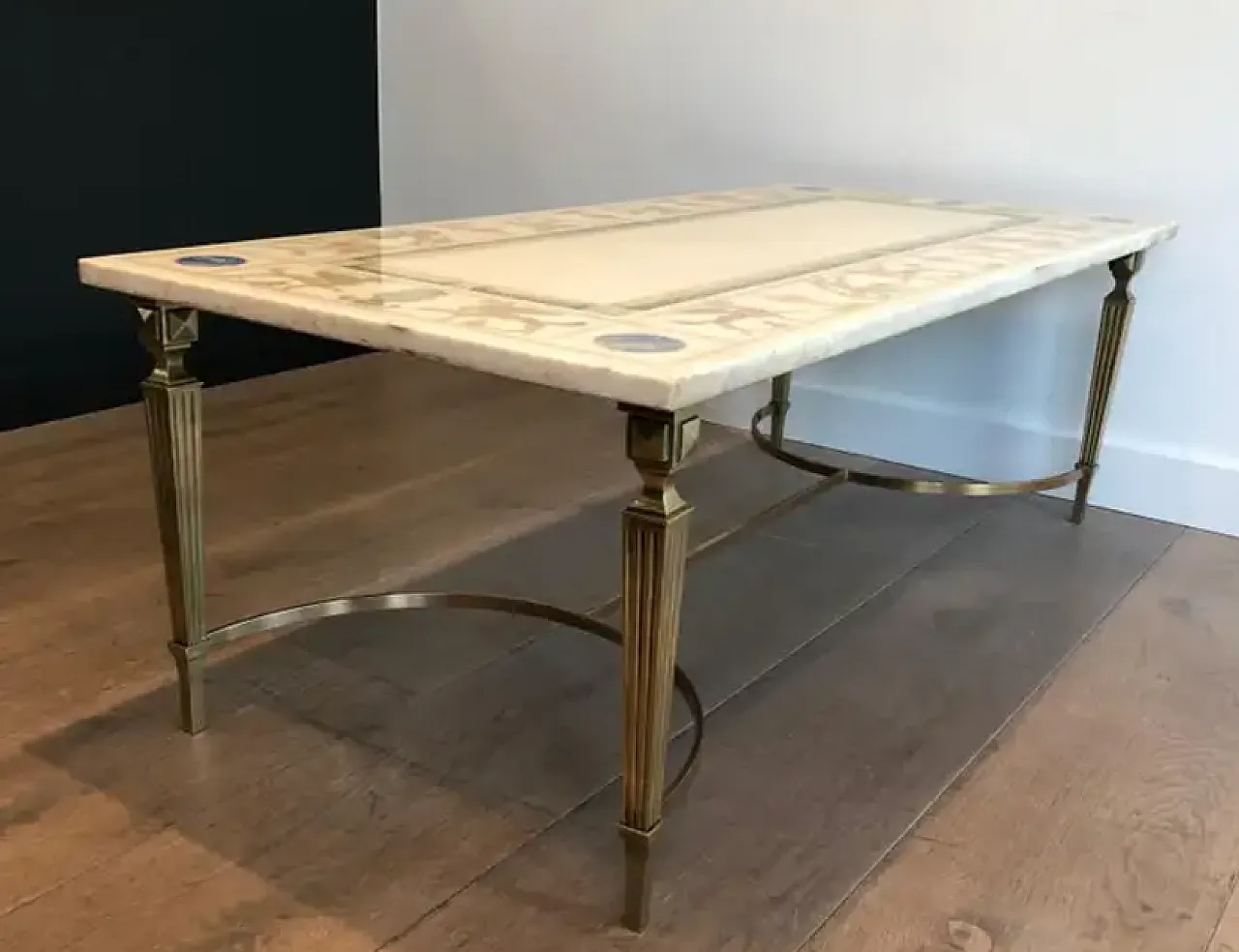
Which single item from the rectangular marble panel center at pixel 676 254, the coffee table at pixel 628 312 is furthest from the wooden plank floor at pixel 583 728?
the rectangular marble panel center at pixel 676 254

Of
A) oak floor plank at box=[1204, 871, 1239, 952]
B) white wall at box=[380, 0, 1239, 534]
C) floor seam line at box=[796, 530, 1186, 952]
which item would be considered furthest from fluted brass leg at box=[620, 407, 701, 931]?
white wall at box=[380, 0, 1239, 534]

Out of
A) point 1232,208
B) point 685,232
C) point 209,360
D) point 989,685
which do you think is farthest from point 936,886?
point 209,360

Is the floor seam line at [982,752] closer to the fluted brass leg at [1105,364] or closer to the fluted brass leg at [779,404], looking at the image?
the fluted brass leg at [1105,364]

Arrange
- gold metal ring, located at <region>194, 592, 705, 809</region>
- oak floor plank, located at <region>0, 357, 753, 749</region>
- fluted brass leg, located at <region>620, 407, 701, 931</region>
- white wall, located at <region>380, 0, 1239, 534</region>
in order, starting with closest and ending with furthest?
fluted brass leg, located at <region>620, 407, 701, 931</region>
gold metal ring, located at <region>194, 592, 705, 809</region>
oak floor plank, located at <region>0, 357, 753, 749</region>
white wall, located at <region>380, 0, 1239, 534</region>

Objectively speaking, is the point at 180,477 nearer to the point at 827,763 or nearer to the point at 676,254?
the point at 676,254

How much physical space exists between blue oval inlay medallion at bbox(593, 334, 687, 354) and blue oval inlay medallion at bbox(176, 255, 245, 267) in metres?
0.47

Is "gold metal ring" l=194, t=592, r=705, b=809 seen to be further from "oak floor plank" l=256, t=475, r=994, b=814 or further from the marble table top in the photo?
the marble table top

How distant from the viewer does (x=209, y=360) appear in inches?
110

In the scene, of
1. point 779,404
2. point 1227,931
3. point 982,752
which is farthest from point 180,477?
point 779,404

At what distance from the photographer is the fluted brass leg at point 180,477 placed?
1.33m

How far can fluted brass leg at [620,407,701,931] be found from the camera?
104cm

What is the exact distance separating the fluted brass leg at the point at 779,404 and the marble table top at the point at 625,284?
21.2 inches

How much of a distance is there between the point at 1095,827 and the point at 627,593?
2.01 feet

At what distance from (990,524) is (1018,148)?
2.15ft
